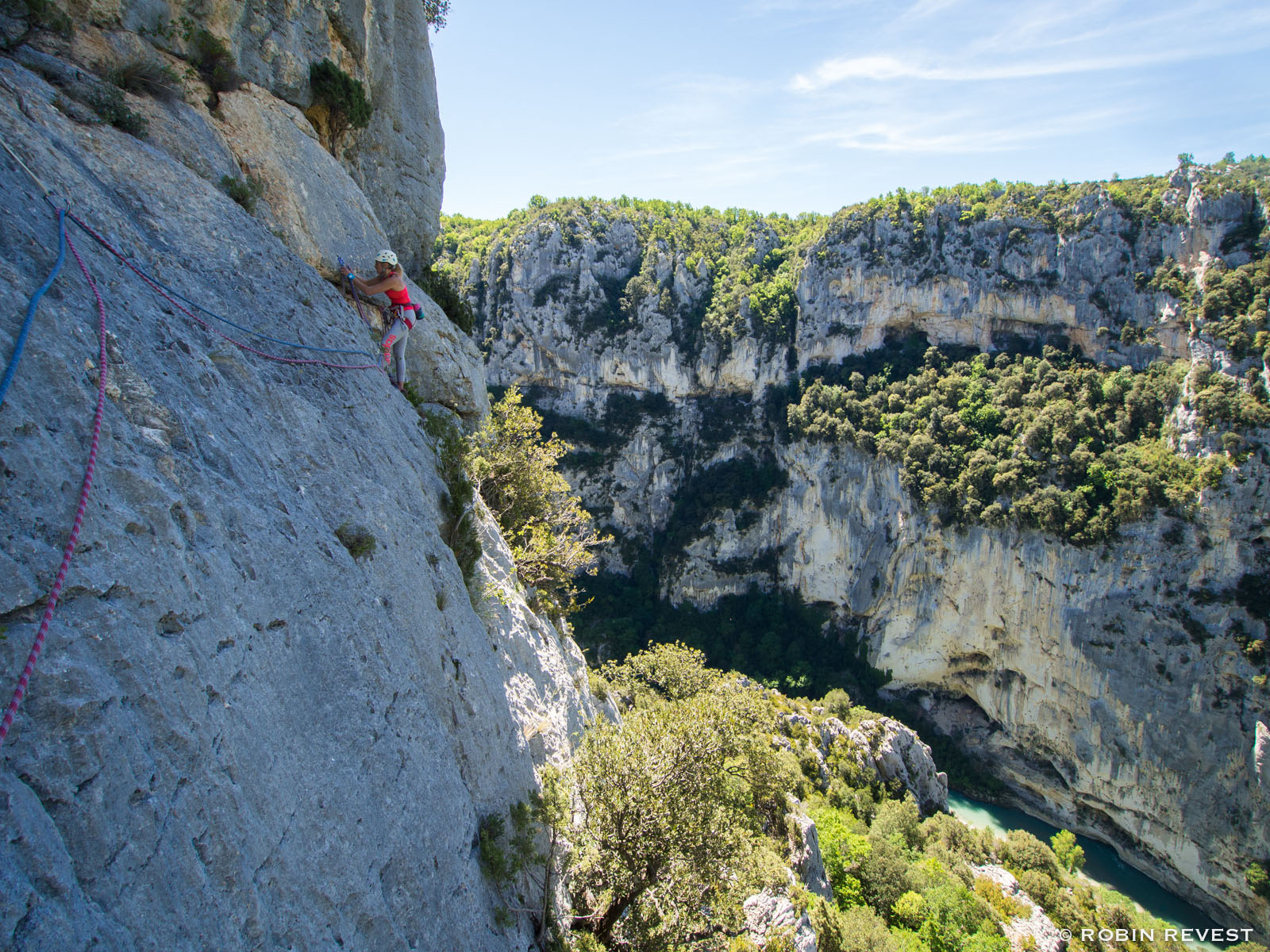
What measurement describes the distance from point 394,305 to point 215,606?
5.98 m

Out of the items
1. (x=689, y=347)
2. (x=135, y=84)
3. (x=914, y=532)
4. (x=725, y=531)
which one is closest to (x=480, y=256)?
(x=689, y=347)

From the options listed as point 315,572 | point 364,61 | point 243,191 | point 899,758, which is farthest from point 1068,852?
point 364,61

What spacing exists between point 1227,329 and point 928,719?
3102 centimetres

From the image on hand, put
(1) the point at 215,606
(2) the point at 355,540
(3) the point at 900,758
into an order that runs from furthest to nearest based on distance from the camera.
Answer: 1. (3) the point at 900,758
2. (2) the point at 355,540
3. (1) the point at 215,606

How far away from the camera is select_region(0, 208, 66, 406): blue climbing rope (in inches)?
149

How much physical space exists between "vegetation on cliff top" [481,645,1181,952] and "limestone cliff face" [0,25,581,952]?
1.13 metres

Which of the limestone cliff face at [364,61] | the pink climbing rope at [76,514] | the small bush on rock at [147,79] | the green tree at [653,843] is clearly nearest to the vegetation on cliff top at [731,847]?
the green tree at [653,843]

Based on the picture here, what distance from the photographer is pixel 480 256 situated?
69.4 metres

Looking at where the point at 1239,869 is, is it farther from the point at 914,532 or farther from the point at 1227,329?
the point at 1227,329

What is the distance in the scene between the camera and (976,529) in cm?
4122

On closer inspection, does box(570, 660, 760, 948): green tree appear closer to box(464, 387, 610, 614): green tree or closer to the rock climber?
box(464, 387, 610, 614): green tree

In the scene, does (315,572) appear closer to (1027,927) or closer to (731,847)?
(731,847)

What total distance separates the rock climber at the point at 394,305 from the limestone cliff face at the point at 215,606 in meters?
0.51

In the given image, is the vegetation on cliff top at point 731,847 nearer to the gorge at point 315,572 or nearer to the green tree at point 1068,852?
the green tree at point 1068,852
